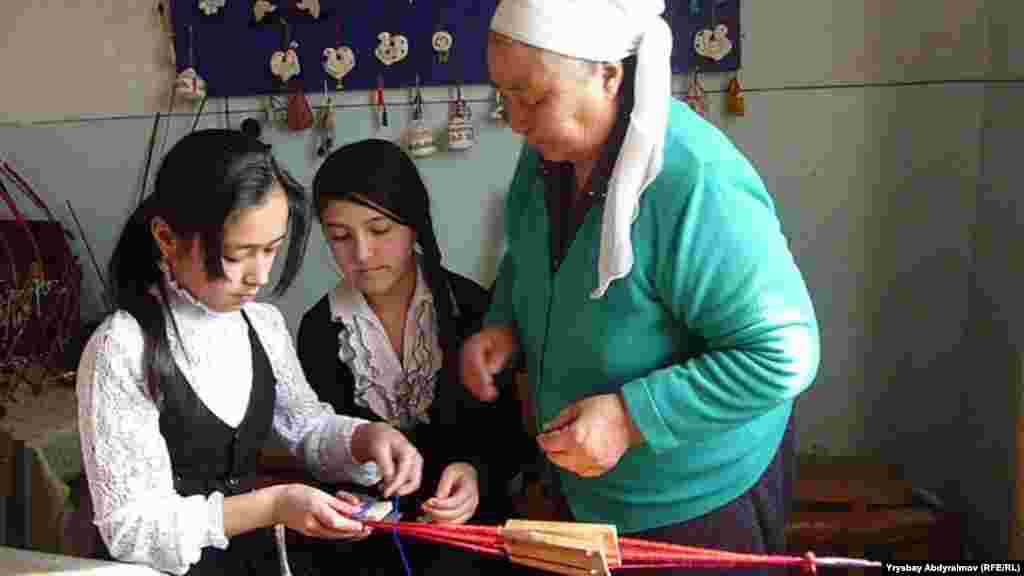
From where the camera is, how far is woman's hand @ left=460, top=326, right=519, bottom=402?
1.09 metres

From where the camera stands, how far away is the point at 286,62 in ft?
6.17

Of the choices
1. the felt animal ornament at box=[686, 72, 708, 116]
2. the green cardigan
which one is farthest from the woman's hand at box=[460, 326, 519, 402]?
the felt animal ornament at box=[686, 72, 708, 116]

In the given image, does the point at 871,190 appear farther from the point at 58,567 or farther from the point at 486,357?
the point at 58,567

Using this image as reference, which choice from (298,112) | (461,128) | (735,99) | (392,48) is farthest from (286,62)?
(735,99)

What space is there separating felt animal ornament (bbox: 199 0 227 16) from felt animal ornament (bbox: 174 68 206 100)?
0.11 meters

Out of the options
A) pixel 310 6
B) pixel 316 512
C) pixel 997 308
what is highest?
pixel 310 6

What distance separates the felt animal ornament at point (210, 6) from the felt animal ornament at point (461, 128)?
0.50 meters

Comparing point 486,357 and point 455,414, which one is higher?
point 486,357

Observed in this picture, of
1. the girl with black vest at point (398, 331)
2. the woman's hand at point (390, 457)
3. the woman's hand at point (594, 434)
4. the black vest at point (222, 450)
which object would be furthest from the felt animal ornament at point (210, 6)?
the woman's hand at point (594, 434)

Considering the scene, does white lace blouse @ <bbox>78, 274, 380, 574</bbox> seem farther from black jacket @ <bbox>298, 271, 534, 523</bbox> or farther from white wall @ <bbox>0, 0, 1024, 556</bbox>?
white wall @ <bbox>0, 0, 1024, 556</bbox>

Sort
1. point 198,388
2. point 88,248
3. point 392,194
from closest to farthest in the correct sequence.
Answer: point 198,388
point 392,194
point 88,248

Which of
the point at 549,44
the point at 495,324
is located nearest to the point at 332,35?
the point at 495,324

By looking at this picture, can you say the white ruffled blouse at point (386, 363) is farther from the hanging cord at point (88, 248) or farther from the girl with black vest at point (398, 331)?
the hanging cord at point (88, 248)

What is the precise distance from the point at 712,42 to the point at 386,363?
90cm
